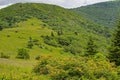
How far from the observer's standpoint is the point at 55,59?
4412 centimetres

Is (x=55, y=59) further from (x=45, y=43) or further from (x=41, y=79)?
(x=45, y=43)

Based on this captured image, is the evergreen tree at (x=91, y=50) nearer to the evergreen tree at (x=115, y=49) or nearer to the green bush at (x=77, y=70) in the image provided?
the evergreen tree at (x=115, y=49)

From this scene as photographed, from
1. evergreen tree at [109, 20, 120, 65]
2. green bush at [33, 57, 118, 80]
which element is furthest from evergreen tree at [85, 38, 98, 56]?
green bush at [33, 57, 118, 80]

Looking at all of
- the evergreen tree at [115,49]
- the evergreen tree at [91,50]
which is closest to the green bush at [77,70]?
the evergreen tree at [115,49]

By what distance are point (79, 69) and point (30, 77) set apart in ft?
15.8

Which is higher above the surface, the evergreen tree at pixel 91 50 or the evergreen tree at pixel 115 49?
the evergreen tree at pixel 115 49

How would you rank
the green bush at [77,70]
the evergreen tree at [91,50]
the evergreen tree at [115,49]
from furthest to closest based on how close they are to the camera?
1. the evergreen tree at [91,50]
2. the evergreen tree at [115,49]
3. the green bush at [77,70]

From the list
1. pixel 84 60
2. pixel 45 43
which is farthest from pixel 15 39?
pixel 84 60

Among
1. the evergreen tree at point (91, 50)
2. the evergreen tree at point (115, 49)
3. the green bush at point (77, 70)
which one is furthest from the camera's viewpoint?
the evergreen tree at point (91, 50)

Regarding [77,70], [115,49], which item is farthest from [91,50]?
[77,70]

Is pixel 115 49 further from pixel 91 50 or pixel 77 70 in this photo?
pixel 77 70

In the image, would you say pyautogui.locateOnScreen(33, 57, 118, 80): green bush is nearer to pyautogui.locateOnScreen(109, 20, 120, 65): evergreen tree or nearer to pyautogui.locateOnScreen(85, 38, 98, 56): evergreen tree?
pyautogui.locateOnScreen(109, 20, 120, 65): evergreen tree

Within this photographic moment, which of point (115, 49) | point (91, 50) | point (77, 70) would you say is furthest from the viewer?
point (91, 50)

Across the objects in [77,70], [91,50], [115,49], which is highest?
[77,70]
